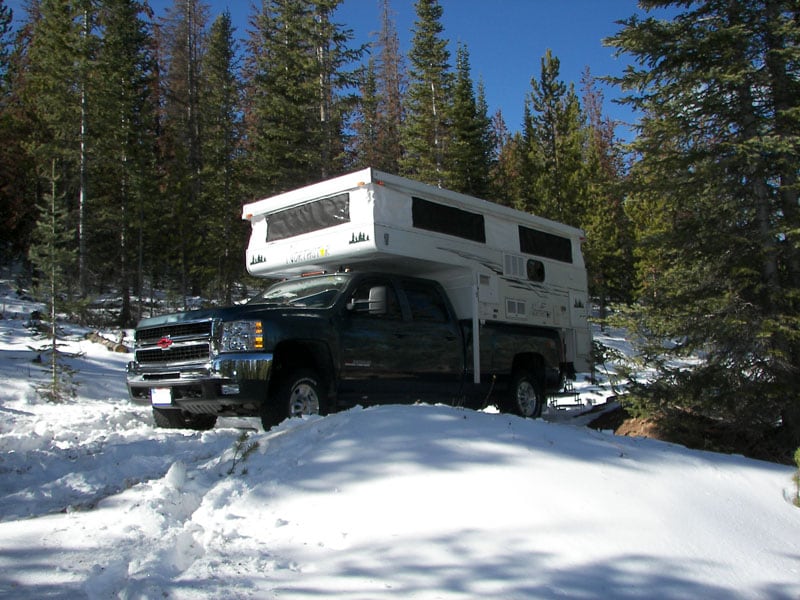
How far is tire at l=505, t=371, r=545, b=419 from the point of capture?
10.5 metres

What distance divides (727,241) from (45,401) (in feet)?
33.8

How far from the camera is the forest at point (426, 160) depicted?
9.20m

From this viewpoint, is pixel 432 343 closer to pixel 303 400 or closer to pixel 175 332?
pixel 303 400

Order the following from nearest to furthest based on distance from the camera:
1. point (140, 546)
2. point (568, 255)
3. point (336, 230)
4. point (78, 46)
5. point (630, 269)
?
1. point (140, 546)
2. point (336, 230)
3. point (568, 255)
4. point (78, 46)
5. point (630, 269)

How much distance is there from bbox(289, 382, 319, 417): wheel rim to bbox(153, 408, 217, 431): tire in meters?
1.38

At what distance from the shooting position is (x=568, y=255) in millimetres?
12203

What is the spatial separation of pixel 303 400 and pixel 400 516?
3.61 metres

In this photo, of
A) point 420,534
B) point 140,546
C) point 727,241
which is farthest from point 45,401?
point 727,241

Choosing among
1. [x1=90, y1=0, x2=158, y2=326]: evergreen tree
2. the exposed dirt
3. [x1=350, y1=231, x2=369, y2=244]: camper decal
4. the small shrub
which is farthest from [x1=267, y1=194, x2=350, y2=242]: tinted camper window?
[x1=90, y1=0, x2=158, y2=326]: evergreen tree

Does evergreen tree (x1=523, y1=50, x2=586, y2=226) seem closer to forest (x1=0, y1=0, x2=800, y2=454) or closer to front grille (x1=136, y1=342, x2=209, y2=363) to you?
forest (x1=0, y1=0, x2=800, y2=454)

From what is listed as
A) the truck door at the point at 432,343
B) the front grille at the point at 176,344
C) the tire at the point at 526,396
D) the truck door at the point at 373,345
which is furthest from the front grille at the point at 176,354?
the tire at the point at 526,396

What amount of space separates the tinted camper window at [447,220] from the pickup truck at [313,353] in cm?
78

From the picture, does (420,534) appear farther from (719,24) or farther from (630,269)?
(630,269)

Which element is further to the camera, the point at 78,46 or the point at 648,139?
the point at 78,46
